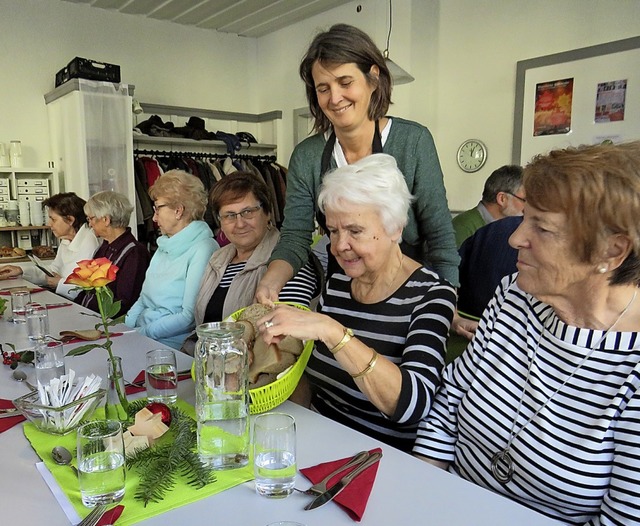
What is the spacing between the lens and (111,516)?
0.83m

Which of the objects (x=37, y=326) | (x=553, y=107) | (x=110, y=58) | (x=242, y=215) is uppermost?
(x=110, y=58)

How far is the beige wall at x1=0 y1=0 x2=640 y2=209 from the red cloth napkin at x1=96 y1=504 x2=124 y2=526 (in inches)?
157

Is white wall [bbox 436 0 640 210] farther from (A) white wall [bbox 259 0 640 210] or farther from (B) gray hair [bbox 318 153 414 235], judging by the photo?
(B) gray hair [bbox 318 153 414 235]

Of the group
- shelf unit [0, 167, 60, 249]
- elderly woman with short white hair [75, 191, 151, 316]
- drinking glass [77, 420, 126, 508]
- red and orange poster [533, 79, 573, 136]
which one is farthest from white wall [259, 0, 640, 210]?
drinking glass [77, 420, 126, 508]

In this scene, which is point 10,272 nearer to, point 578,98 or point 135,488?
point 135,488

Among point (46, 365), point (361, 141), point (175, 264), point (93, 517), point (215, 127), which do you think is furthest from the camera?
point (215, 127)

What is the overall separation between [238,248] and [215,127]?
4.17m

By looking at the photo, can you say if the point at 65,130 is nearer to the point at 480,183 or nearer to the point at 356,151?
the point at 480,183

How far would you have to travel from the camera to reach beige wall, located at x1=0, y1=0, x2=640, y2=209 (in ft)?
13.1

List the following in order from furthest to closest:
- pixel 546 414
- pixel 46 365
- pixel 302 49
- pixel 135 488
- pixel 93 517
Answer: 1. pixel 302 49
2. pixel 46 365
3. pixel 546 414
4. pixel 135 488
5. pixel 93 517

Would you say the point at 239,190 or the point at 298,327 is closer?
the point at 298,327

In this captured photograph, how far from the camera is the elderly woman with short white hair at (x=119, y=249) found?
9.33ft

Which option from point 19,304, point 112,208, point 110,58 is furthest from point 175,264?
point 110,58

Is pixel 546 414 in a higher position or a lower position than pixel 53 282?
higher
